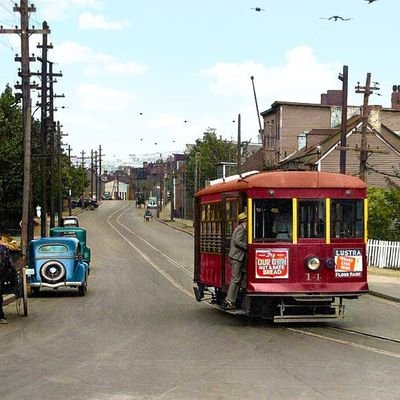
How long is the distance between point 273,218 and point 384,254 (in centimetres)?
2205

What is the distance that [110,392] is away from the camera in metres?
8.68

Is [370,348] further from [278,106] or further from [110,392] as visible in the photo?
[278,106]

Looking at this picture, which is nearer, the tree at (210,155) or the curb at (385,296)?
the curb at (385,296)

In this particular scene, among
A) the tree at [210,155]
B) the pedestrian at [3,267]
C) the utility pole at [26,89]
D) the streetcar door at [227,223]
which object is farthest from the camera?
the tree at [210,155]

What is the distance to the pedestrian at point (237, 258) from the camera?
47.6 ft

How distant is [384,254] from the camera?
1395 inches

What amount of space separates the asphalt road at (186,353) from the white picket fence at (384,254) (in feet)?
45.0

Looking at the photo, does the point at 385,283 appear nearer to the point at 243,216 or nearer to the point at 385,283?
the point at 385,283

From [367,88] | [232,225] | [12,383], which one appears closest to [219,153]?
[367,88]

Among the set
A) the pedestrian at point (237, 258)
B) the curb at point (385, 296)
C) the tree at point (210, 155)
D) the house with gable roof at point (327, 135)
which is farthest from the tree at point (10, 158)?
the pedestrian at point (237, 258)

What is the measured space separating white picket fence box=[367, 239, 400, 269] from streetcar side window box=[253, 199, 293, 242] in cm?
2182

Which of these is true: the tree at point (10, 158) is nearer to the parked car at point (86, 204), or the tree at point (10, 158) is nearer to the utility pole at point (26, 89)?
the utility pole at point (26, 89)

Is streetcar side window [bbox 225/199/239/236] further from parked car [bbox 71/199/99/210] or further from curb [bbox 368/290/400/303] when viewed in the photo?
parked car [bbox 71/199/99/210]

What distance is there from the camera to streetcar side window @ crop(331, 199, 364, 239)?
48.0 feet
